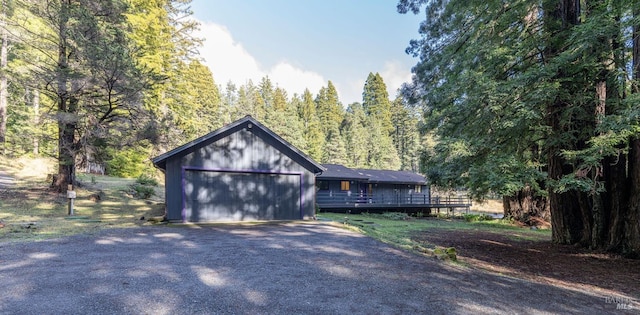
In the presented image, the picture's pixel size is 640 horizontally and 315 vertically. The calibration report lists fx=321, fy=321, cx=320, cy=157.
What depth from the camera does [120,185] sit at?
2066cm

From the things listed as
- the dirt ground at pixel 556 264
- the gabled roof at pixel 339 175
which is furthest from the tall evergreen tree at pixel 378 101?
the dirt ground at pixel 556 264

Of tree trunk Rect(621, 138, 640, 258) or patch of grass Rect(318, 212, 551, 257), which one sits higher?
tree trunk Rect(621, 138, 640, 258)

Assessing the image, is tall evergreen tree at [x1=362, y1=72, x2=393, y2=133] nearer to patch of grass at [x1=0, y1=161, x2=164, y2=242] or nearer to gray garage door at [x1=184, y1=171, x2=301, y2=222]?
patch of grass at [x1=0, y1=161, x2=164, y2=242]

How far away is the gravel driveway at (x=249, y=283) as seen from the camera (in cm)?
383

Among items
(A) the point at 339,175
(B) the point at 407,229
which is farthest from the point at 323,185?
(B) the point at 407,229

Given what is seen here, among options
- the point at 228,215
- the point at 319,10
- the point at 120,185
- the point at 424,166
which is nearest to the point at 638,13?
the point at 424,166

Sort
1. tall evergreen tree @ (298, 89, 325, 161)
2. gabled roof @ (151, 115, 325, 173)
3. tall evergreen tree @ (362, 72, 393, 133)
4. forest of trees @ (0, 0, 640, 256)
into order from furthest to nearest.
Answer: tall evergreen tree @ (362, 72, 393, 133)
tall evergreen tree @ (298, 89, 325, 161)
gabled roof @ (151, 115, 325, 173)
forest of trees @ (0, 0, 640, 256)

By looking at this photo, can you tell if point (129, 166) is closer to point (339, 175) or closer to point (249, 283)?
point (339, 175)

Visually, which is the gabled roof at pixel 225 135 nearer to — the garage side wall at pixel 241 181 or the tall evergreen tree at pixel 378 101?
the garage side wall at pixel 241 181

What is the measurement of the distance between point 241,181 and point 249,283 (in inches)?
318

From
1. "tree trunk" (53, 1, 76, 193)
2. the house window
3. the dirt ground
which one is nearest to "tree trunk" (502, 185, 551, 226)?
the dirt ground

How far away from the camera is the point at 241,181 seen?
12.4 metres

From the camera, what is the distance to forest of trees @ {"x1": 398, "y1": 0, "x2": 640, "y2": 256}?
6.93m

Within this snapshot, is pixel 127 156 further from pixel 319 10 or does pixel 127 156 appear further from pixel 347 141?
pixel 347 141
